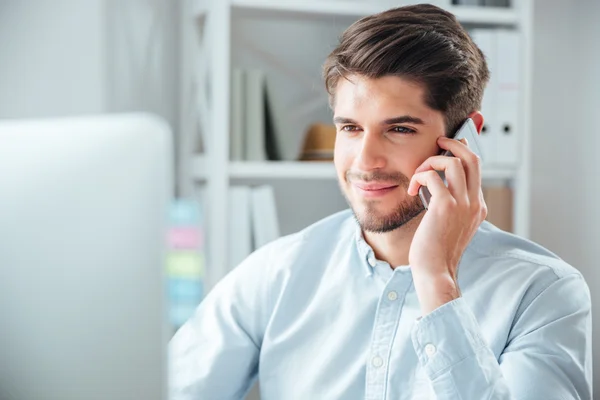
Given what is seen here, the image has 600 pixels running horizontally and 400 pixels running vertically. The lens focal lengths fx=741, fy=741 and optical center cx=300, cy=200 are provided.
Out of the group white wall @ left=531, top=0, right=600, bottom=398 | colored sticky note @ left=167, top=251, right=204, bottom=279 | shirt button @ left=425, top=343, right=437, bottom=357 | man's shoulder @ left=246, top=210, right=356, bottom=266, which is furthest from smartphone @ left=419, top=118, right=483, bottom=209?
white wall @ left=531, top=0, right=600, bottom=398

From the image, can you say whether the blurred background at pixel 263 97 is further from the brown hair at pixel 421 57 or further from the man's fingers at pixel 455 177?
the man's fingers at pixel 455 177

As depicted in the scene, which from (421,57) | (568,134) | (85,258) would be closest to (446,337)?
(421,57)

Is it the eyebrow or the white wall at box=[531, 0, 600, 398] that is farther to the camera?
the white wall at box=[531, 0, 600, 398]

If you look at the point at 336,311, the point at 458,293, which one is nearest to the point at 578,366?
the point at 458,293

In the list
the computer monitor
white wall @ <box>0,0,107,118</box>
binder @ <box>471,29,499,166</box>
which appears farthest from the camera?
binder @ <box>471,29,499,166</box>

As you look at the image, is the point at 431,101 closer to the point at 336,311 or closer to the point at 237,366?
the point at 336,311

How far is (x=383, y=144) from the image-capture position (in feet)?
4.12

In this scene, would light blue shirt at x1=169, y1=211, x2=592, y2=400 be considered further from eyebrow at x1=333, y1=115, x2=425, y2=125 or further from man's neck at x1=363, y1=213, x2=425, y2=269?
eyebrow at x1=333, y1=115, x2=425, y2=125

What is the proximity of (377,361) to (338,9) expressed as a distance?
1347mm

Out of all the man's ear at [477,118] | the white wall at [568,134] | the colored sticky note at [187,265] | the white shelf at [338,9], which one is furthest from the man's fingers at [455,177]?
the white wall at [568,134]

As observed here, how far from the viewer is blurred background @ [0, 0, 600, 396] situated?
6.83 ft

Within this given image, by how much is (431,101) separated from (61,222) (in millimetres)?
864

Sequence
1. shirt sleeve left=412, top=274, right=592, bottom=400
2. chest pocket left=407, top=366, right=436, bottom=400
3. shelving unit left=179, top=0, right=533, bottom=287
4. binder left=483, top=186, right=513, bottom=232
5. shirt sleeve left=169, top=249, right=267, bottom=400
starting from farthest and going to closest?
1. binder left=483, top=186, right=513, bottom=232
2. shelving unit left=179, top=0, right=533, bottom=287
3. shirt sleeve left=169, top=249, right=267, bottom=400
4. chest pocket left=407, top=366, right=436, bottom=400
5. shirt sleeve left=412, top=274, right=592, bottom=400

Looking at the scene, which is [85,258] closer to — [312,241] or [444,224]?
[444,224]
